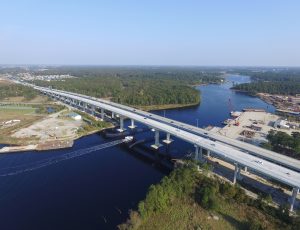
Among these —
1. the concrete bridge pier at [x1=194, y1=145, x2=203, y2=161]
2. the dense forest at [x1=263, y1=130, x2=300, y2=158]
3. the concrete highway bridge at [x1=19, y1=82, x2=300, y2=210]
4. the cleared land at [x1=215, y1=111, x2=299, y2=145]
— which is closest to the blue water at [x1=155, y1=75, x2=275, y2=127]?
the cleared land at [x1=215, y1=111, x2=299, y2=145]

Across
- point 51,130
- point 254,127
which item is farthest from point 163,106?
point 51,130

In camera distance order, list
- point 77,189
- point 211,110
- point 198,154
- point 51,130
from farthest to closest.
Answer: point 211,110 → point 51,130 → point 198,154 → point 77,189

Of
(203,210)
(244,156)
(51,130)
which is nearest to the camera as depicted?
(203,210)

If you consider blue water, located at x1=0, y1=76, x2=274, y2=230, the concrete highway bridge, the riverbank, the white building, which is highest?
the concrete highway bridge

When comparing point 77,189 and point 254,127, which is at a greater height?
point 254,127

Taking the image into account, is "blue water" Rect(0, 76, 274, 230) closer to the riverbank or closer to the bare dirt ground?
the bare dirt ground

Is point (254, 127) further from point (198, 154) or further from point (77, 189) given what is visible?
point (77, 189)

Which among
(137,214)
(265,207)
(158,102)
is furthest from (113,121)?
(265,207)

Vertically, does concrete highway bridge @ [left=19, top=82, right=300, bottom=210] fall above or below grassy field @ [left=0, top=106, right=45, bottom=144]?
above
